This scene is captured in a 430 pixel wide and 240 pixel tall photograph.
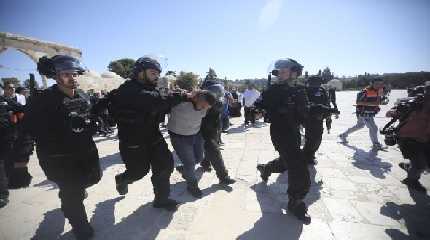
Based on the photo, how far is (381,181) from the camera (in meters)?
4.71

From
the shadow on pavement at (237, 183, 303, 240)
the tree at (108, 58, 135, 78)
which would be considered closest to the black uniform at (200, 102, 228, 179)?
the shadow on pavement at (237, 183, 303, 240)

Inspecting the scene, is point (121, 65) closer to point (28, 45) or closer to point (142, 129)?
point (28, 45)

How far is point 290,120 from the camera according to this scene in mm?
3621

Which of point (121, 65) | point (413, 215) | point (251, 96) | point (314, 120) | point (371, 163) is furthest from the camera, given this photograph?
point (121, 65)

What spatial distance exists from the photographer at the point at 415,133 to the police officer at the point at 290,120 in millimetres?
1823

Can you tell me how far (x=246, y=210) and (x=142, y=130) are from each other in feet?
5.93

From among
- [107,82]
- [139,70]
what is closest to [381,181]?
[139,70]

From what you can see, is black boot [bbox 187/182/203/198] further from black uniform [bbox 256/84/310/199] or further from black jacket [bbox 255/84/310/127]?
black jacket [bbox 255/84/310/127]

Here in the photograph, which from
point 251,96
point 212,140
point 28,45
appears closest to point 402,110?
point 212,140

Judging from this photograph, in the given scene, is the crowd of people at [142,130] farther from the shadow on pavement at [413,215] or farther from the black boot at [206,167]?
the black boot at [206,167]

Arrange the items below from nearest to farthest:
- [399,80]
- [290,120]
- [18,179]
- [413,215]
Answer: [413,215] → [290,120] → [18,179] → [399,80]

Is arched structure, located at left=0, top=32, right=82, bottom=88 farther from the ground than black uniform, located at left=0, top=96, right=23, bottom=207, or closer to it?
farther from the ground

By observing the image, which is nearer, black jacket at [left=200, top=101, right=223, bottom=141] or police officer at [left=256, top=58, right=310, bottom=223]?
police officer at [left=256, top=58, right=310, bottom=223]

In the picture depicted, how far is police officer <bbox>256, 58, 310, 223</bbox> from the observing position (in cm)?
349
